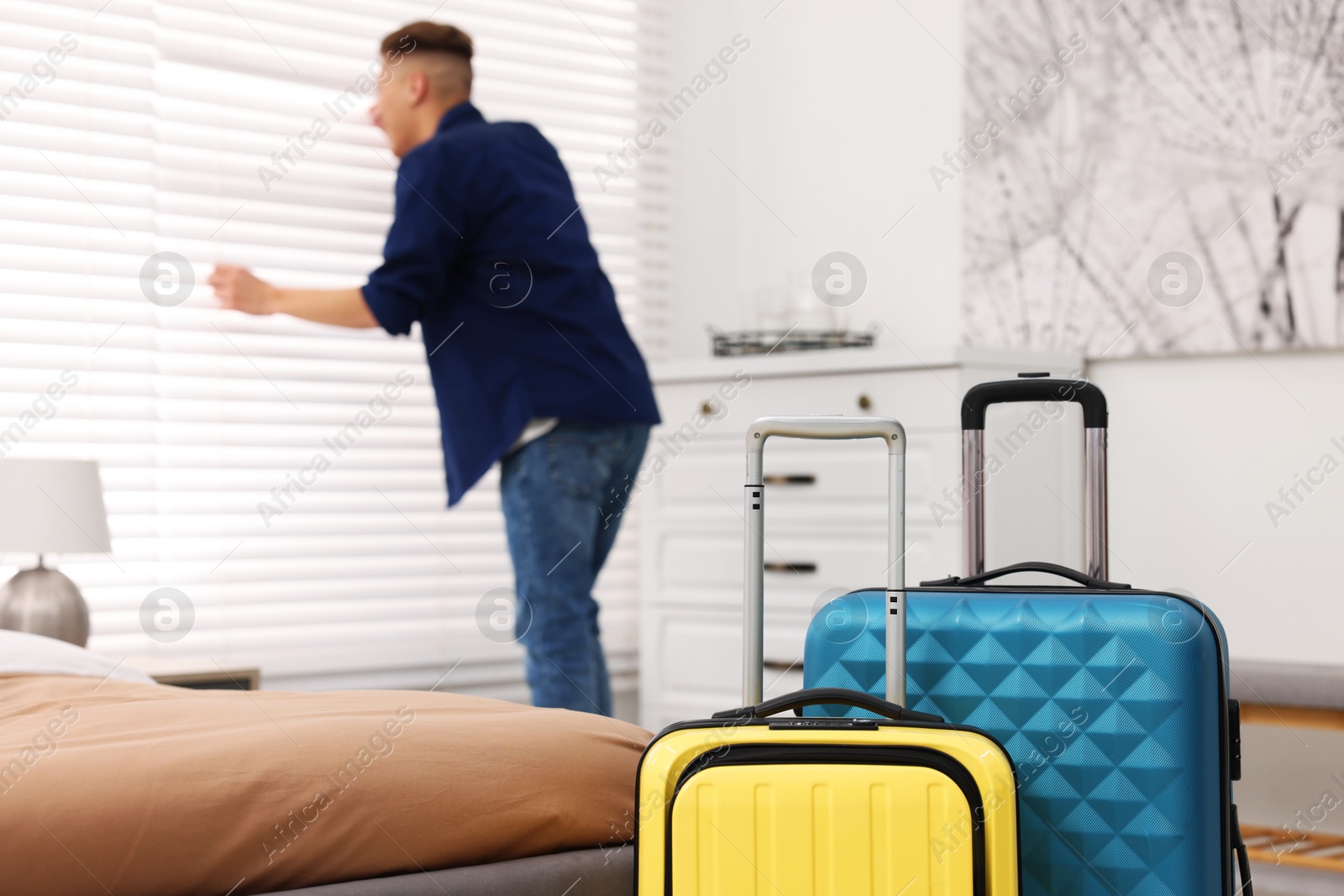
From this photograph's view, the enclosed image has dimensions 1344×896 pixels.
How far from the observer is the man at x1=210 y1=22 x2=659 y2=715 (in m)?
2.28

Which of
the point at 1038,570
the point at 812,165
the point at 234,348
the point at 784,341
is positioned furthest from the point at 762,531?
the point at 812,165

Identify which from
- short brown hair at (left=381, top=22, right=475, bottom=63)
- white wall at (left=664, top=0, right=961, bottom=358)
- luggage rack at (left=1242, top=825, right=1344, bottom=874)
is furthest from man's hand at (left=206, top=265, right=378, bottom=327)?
luggage rack at (left=1242, top=825, right=1344, bottom=874)

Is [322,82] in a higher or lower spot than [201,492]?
higher

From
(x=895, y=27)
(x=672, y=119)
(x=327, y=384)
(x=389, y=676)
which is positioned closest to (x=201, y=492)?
(x=327, y=384)

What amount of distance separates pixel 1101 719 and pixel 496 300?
4.77 ft

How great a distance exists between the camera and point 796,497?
281cm

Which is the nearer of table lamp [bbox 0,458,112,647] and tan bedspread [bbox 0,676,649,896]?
tan bedspread [bbox 0,676,649,896]

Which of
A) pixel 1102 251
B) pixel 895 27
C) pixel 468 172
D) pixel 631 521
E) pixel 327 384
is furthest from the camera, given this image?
pixel 631 521

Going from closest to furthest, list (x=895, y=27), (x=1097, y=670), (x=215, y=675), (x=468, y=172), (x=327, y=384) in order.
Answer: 1. (x=1097, y=670)
2. (x=468, y=172)
3. (x=215, y=675)
4. (x=327, y=384)
5. (x=895, y=27)

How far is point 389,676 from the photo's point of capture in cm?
314

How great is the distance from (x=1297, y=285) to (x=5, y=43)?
2.70 metres

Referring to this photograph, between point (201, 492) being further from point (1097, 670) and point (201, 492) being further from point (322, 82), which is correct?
point (1097, 670)

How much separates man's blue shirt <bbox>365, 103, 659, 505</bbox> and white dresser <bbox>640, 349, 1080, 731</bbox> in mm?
523

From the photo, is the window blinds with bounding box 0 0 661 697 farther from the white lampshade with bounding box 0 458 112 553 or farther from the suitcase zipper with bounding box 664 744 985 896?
the suitcase zipper with bounding box 664 744 985 896
